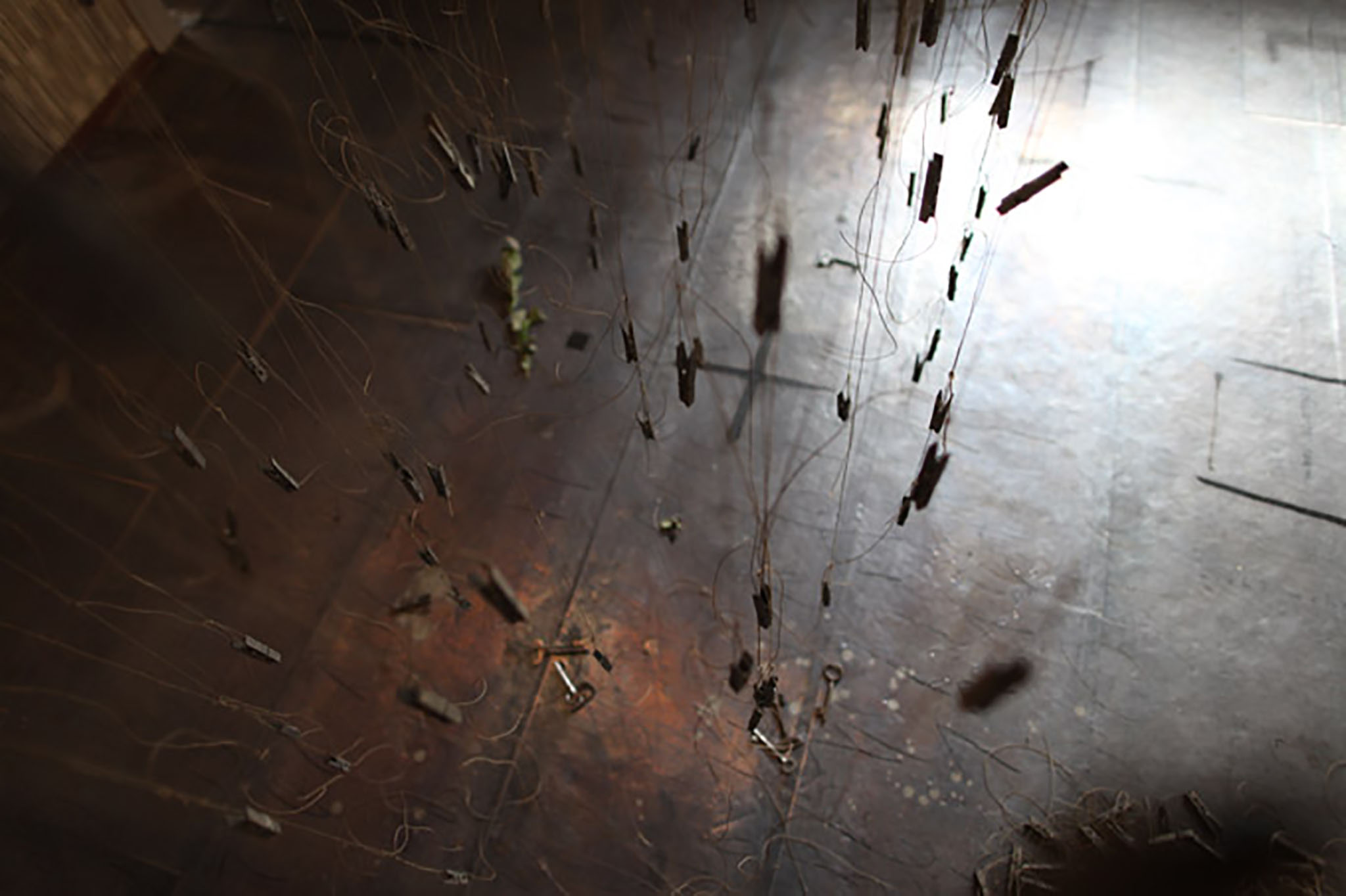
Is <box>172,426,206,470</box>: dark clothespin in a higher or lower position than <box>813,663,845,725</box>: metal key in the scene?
higher

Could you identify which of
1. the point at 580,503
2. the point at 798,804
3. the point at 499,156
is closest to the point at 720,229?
the point at 499,156

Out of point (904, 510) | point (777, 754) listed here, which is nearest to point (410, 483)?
point (777, 754)

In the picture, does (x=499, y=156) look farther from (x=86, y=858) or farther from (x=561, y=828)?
(x=86, y=858)

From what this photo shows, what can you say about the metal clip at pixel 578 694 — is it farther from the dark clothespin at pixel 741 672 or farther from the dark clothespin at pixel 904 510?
the dark clothespin at pixel 904 510

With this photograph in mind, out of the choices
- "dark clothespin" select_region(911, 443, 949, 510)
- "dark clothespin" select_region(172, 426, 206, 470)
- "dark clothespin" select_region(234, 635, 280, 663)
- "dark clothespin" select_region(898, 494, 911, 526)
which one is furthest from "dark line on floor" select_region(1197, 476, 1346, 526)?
"dark clothespin" select_region(172, 426, 206, 470)

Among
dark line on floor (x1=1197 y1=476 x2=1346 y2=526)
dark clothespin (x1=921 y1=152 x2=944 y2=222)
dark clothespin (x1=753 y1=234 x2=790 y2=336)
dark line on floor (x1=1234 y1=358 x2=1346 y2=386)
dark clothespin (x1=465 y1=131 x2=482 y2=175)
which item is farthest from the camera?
dark clothespin (x1=753 y1=234 x2=790 y2=336)

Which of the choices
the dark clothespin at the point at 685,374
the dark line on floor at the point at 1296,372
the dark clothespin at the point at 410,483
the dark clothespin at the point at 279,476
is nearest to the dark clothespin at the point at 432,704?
the dark clothespin at the point at 410,483

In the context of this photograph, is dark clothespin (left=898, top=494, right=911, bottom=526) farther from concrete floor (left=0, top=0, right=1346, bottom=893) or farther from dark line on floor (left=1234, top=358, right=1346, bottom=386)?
dark line on floor (left=1234, top=358, right=1346, bottom=386)
